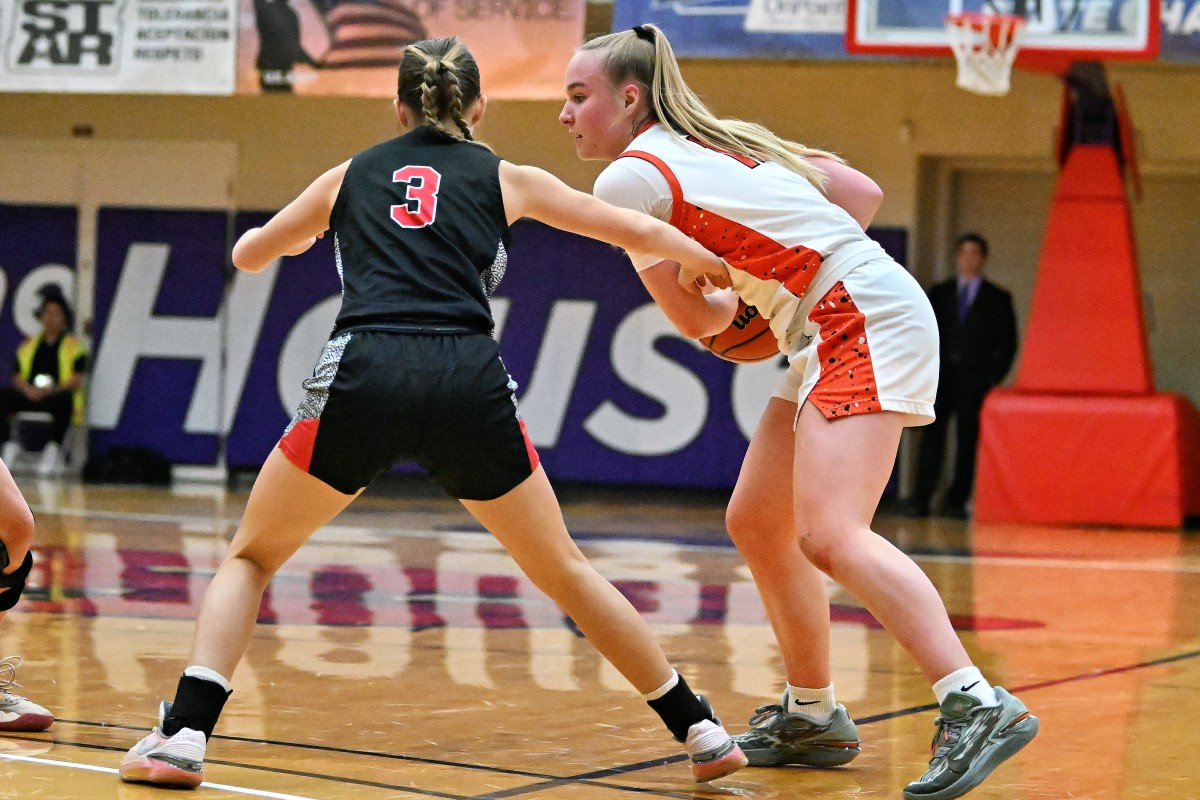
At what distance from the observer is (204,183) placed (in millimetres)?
15453

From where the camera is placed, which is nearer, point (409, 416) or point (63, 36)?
point (409, 416)

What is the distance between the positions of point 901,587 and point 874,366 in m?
0.51

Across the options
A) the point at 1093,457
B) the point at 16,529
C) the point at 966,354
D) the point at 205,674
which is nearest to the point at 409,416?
the point at 205,674

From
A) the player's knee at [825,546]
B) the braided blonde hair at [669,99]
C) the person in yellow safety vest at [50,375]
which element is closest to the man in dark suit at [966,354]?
the person in yellow safety vest at [50,375]

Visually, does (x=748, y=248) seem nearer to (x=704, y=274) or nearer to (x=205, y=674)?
(x=704, y=274)

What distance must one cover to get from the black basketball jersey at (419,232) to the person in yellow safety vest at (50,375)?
1158cm

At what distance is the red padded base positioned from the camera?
12086mm

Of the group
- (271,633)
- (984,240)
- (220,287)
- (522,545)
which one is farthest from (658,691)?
(220,287)

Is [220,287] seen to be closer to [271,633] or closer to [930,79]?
[930,79]

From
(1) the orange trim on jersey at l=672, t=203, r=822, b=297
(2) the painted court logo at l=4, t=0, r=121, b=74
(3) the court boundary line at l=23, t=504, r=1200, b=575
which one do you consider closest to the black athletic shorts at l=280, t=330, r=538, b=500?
(1) the orange trim on jersey at l=672, t=203, r=822, b=297

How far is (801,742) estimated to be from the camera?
4492 mm

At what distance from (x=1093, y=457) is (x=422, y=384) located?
911cm

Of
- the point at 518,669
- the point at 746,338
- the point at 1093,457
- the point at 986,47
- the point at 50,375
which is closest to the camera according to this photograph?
the point at 746,338

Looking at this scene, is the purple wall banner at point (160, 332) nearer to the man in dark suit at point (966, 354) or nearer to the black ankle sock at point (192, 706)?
the man in dark suit at point (966, 354)
